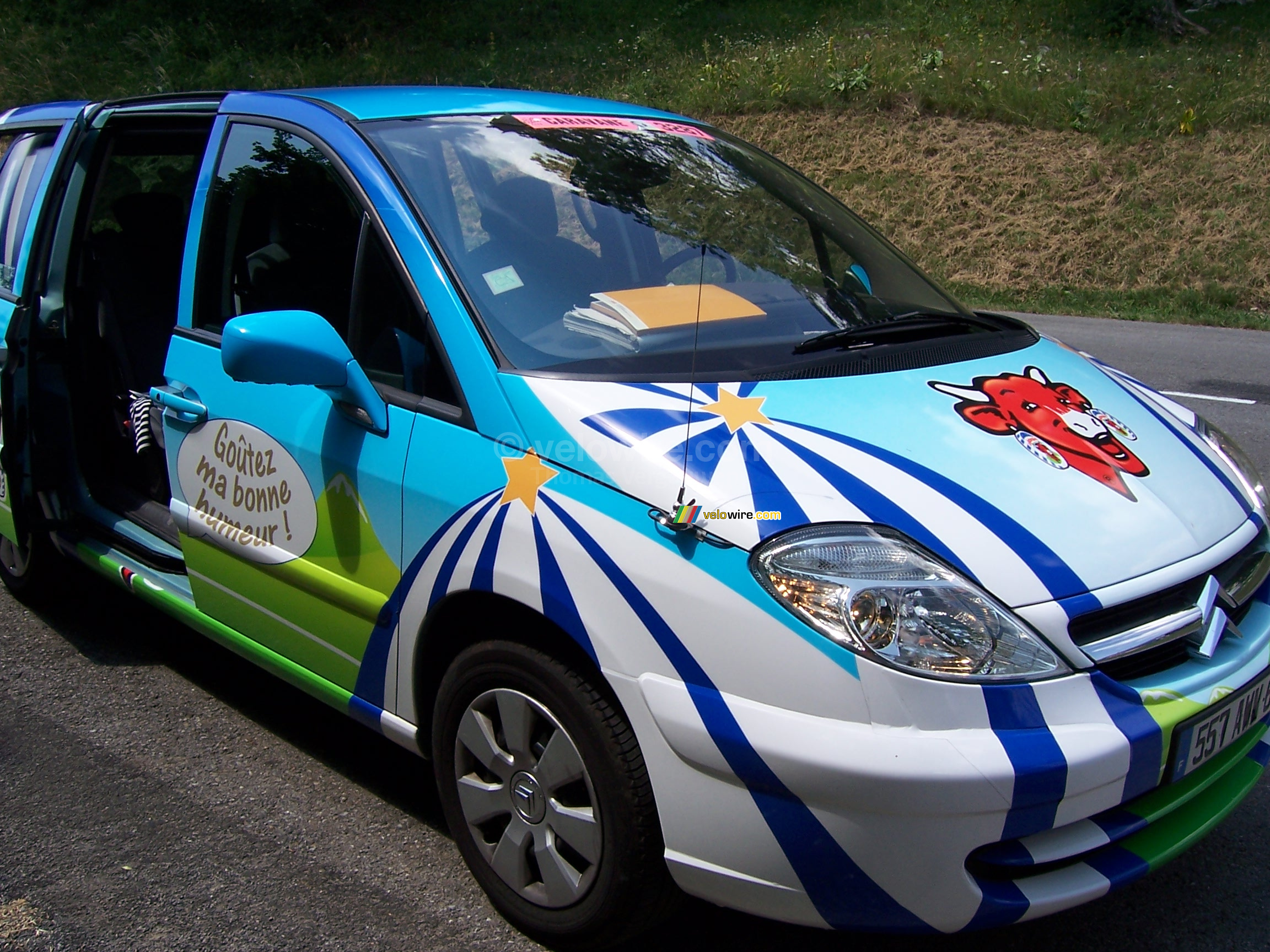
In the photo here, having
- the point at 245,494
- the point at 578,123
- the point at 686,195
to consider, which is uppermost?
the point at 578,123

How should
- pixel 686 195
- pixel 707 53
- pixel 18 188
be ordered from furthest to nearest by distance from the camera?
1. pixel 707 53
2. pixel 18 188
3. pixel 686 195

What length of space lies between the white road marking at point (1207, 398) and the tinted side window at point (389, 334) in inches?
252

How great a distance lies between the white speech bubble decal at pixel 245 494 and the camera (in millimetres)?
2846

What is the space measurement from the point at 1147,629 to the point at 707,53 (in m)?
21.2

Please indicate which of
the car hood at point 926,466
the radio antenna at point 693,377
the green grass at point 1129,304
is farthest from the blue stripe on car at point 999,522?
the green grass at point 1129,304

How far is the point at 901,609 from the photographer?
1964 millimetres

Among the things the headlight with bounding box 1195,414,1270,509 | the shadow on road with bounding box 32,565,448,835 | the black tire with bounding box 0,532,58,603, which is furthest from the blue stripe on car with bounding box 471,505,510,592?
the black tire with bounding box 0,532,58,603

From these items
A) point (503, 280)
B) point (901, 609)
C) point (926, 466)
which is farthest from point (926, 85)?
point (901, 609)

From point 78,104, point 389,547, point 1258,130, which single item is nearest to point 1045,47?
point 1258,130

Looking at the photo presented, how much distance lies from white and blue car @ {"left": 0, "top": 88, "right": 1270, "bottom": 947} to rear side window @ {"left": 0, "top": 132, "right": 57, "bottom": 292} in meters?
0.96

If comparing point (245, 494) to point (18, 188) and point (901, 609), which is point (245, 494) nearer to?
point (901, 609)

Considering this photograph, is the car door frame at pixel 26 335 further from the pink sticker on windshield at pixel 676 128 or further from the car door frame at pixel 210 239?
the pink sticker on windshield at pixel 676 128

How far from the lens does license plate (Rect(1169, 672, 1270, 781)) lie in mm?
2070

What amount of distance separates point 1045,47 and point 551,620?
2000 cm
